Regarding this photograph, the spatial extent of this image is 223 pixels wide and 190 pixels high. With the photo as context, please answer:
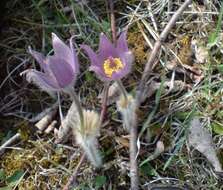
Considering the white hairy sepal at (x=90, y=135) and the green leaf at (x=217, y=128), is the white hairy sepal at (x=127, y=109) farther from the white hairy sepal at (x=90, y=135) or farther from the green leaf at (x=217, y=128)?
the green leaf at (x=217, y=128)

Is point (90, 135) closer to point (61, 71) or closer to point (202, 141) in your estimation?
point (61, 71)

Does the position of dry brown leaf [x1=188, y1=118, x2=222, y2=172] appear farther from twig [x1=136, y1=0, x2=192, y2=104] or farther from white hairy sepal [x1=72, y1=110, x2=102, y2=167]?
white hairy sepal [x1=72, y1=110, x2=102, y2=167]

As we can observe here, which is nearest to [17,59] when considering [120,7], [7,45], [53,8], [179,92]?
[7,45]

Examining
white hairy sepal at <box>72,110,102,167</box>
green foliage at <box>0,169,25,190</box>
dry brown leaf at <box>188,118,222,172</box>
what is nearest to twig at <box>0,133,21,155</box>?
green foliage at <box>0,169,25,190</box>

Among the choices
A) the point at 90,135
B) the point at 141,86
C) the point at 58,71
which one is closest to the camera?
the point at 58,71

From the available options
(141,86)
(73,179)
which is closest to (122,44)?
(141,86)

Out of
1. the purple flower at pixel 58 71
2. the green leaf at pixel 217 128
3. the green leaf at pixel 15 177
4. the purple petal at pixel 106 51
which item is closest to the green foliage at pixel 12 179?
the green leaf at pixel 15 177

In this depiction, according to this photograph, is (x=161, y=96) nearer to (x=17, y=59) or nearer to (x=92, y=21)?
(x=92, y=21)
